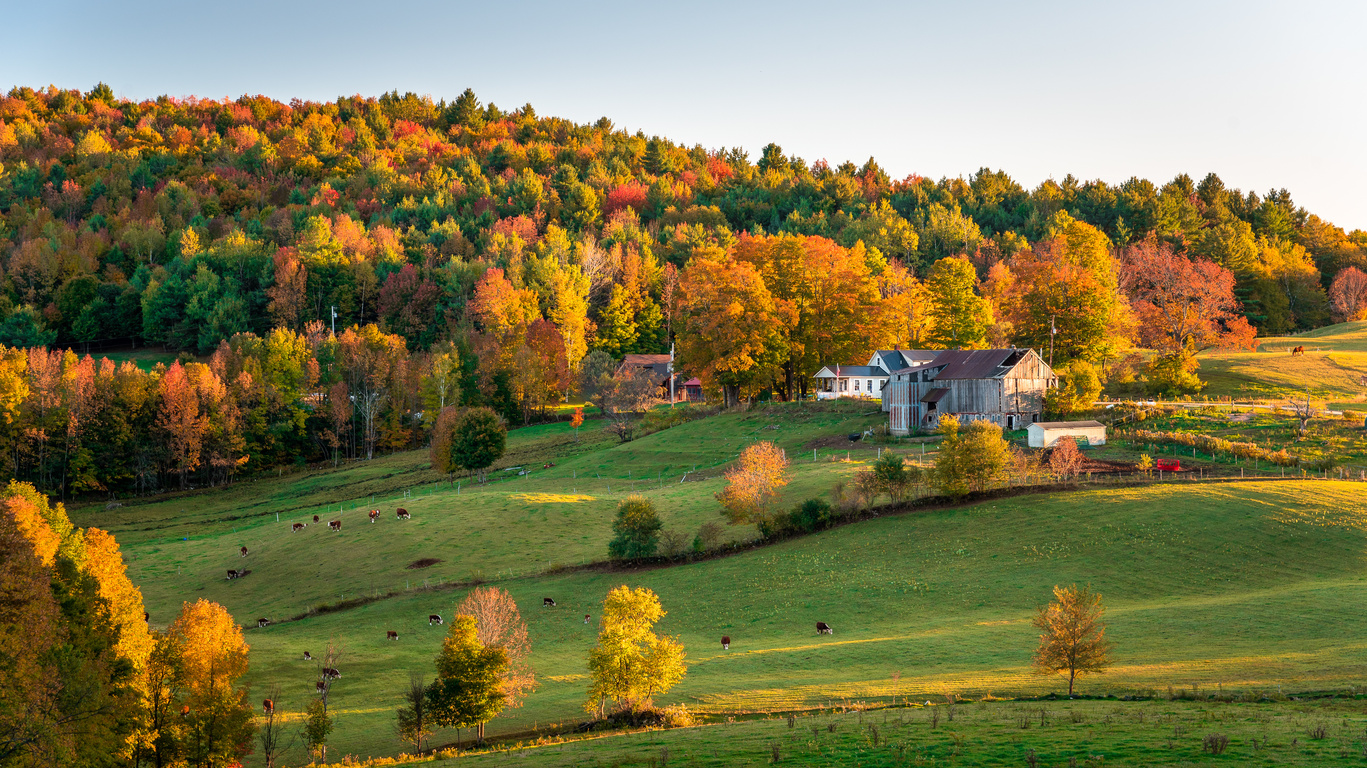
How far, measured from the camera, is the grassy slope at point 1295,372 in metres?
76.8

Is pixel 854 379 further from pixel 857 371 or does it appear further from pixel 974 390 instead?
pixel 974 390

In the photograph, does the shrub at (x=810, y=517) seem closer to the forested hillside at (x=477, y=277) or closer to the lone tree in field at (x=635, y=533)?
the lone tree in field at (x=635, y=533)

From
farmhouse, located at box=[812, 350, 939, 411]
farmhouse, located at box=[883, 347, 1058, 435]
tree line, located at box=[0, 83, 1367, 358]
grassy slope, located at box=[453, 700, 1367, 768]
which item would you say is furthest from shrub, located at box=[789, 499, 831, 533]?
tree line, located at box=[0, 83, 1367, 358]

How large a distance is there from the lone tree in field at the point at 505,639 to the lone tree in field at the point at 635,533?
523 inches

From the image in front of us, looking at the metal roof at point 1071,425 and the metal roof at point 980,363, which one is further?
the metal roof at point 980,363

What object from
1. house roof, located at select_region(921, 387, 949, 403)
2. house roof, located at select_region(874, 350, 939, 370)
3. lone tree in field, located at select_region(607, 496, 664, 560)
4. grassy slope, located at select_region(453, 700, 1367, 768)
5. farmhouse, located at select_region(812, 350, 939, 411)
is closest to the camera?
grassy slope, located at select_region(453, 700, 1367, 768)

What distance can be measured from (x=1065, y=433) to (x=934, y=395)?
40.6 ft

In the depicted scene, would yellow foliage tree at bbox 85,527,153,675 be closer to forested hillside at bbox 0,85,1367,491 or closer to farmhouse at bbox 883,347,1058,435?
farmhouse at bbox 883,347,1058,435

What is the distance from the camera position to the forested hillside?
89.0 m

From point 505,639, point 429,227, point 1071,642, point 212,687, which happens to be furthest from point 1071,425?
point 429,227

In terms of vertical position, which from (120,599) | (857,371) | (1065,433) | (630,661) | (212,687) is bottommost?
(212,687)

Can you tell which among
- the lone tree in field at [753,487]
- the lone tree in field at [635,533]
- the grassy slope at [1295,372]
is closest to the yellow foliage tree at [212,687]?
the lone tree in field at [635,533]

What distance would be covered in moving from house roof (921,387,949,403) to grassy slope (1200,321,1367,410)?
2368cm

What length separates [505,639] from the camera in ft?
113
